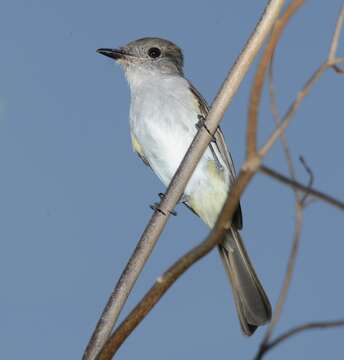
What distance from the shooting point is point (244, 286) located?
461 centimetres

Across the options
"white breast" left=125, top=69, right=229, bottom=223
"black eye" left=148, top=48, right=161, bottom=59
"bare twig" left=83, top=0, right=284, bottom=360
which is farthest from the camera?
"black eye" left=148, top=48, right=161, bottom=59

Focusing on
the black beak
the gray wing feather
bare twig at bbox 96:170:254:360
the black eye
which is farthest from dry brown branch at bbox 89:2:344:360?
the black eye

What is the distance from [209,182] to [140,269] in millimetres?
3793

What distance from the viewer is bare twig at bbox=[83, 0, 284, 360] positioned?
170cm

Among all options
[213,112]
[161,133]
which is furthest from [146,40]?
[213,112]

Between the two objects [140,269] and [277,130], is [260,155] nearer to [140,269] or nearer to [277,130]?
[277,130]

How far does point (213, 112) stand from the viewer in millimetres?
1896

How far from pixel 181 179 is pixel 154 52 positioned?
515 cm

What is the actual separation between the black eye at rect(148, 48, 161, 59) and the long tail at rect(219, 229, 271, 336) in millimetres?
2491

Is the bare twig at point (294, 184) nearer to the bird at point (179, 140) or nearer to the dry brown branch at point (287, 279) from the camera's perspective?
the dry brown branch at point (287, 279)

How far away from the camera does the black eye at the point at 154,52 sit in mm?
6859

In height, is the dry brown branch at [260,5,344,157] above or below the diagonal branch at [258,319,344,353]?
above

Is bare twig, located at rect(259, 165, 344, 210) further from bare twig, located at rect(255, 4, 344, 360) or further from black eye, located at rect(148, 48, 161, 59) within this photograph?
black eye, located at rect(148, 48, 161, 59)

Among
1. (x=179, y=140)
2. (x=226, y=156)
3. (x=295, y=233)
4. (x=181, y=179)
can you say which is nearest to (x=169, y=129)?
(x=179, y=140)
